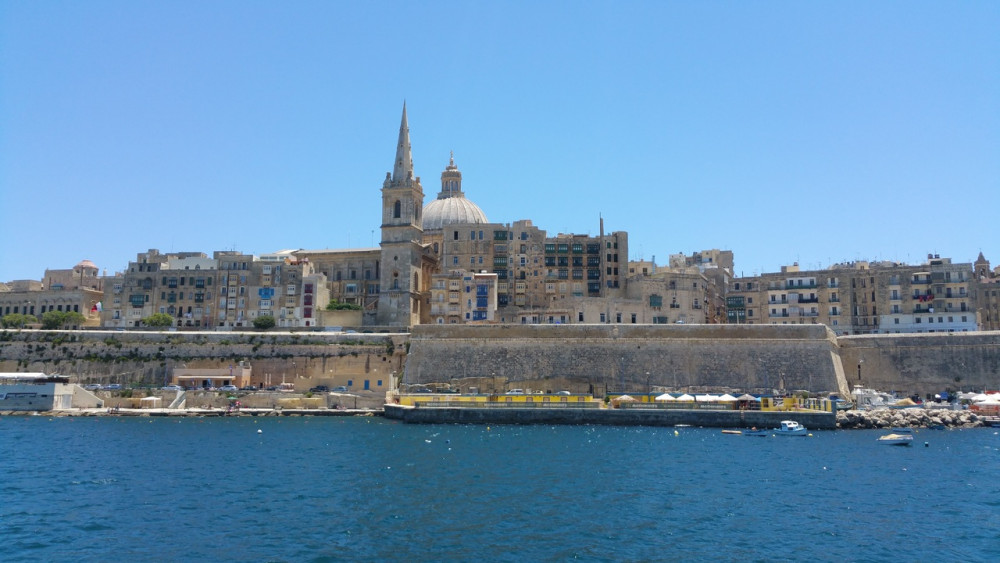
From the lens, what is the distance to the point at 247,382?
62688mm

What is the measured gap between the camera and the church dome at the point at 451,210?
282 feet

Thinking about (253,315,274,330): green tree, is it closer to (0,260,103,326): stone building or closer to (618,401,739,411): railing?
(0,260,103,326): stone building

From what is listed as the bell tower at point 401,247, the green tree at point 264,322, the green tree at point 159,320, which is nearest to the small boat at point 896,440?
the bell tower at point 401,247

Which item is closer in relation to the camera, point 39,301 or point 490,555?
point 490,555

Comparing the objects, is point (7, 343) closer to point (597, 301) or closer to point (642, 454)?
point (597, 301)

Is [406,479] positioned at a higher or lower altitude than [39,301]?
lower

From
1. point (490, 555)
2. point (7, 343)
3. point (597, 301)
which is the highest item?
point (597, 301)

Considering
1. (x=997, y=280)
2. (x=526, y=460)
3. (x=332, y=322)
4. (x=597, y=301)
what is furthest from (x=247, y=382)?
(x=997, y=280)

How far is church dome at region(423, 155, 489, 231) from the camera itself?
8600 centimetres

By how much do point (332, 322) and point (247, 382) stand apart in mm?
11390

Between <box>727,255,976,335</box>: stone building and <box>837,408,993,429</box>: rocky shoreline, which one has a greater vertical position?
<box>727,255,976,335</box>: stone building

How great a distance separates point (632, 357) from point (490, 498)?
119 ft

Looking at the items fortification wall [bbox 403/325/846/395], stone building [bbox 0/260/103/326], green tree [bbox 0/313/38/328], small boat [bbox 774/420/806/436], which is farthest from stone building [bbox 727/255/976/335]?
green tree [bbox 0/313/38/328]

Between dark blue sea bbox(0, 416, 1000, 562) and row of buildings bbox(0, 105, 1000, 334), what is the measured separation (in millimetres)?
29816
